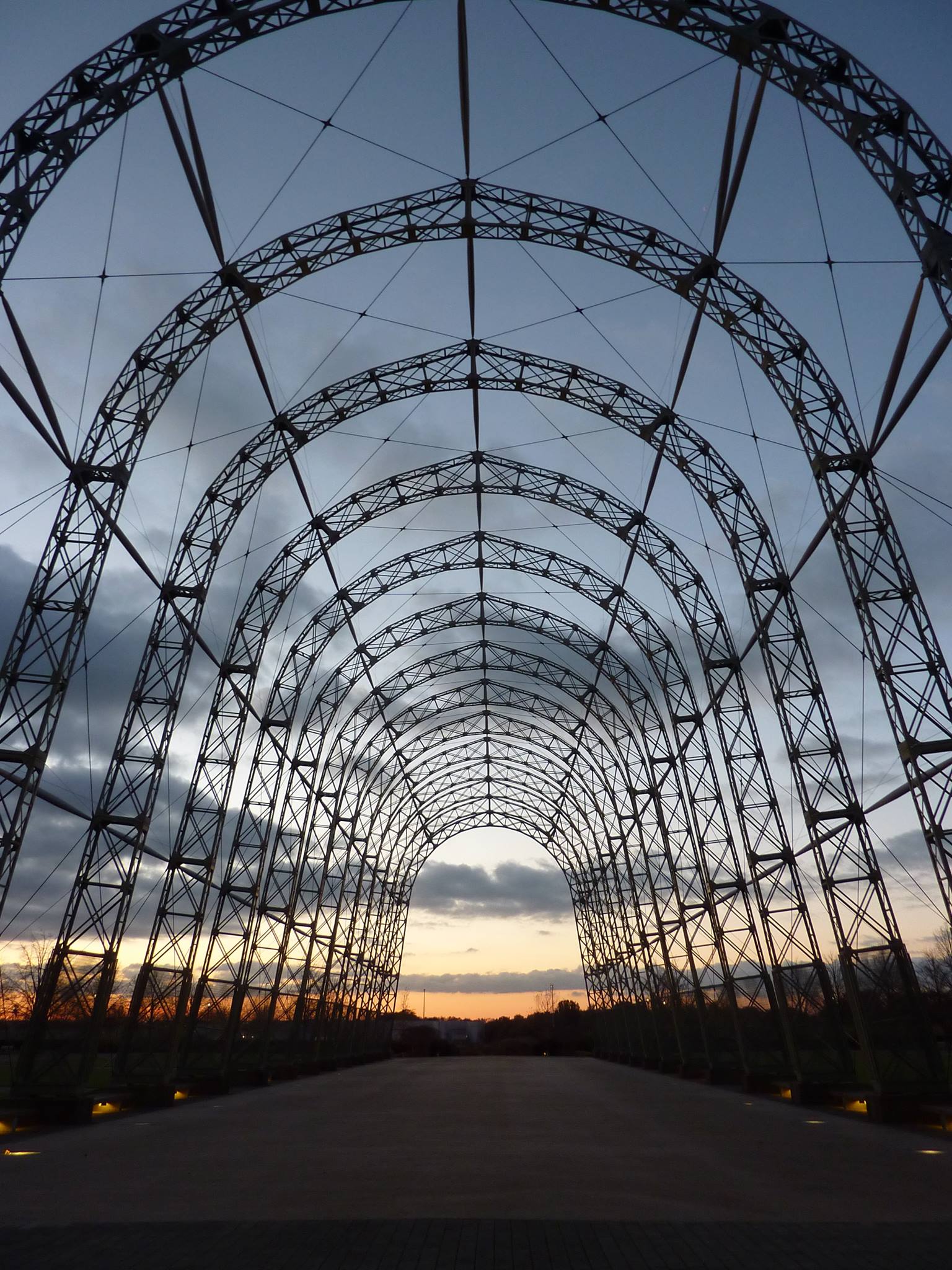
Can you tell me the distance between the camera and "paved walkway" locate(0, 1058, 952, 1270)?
9133 mm

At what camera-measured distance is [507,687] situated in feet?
175

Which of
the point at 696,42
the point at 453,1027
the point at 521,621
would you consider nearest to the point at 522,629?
the point at 521,621

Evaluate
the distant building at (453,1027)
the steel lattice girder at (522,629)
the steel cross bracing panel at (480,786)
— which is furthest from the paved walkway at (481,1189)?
the distant building at (453,1027)

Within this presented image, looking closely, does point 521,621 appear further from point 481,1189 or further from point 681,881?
point 481,1189

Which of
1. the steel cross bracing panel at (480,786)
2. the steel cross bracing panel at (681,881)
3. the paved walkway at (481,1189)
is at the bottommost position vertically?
the paved walkway at (481,1189)

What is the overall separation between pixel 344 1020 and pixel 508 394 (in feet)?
146

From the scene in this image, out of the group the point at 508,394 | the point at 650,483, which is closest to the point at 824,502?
the point at 650,483

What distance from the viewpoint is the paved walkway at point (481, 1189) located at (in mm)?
9133

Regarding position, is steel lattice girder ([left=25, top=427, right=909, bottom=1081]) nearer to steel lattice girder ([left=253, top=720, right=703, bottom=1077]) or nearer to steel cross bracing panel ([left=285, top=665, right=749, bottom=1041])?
steel cross bracing panel ([left=285, top=665, right=749, bottom=1041])

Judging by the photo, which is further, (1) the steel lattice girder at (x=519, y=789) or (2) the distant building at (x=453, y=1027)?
(2) the distant building at (x=453, y=1027)

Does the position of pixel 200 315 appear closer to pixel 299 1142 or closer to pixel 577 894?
pixel 299 1142

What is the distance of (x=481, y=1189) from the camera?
11.8 meters

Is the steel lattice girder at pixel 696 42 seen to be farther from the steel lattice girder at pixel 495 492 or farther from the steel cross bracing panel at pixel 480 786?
the steel cross bracing panel at pixel 480 786

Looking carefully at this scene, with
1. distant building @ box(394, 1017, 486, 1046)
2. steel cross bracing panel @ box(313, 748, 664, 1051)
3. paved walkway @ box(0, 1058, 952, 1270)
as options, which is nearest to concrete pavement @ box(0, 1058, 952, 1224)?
paved walkway @ box(0, 1058, 952, 1270)
